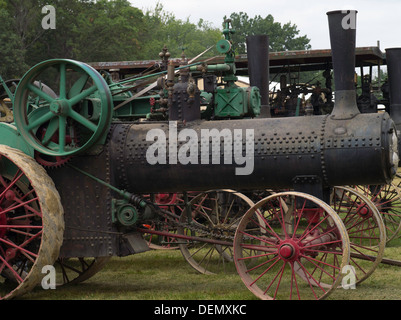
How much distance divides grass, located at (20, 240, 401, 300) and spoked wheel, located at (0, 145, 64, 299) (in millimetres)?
566

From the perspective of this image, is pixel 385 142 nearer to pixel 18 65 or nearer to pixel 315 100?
pixel 315 100

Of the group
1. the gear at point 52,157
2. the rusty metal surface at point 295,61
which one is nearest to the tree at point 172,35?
the rusty metal surface at point 295,61

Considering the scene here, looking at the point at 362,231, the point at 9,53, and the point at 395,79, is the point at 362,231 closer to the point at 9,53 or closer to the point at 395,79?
the point at 395,79

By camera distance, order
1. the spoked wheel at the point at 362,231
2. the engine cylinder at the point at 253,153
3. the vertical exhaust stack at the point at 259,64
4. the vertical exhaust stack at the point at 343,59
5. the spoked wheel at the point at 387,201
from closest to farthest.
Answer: the engine cylinder at the point at 253,153
the vertical exhaust stack at the point at 343,59
the spoked wheel at the point at 362,231
the vertical exhaust stack at the point at 259,64
the spoked wheel at the point at 387,201

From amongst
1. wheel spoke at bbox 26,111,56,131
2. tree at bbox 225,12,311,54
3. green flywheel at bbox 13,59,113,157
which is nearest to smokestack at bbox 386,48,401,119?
green flywheel at bbox 13,59,113,157

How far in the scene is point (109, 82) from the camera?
8047 millimetres

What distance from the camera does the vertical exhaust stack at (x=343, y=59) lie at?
6613 millimetres

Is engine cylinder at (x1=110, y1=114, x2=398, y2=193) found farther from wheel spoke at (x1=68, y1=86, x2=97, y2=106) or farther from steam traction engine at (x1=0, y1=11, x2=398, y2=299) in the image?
wheel spoke at (x1=68, y1=86, x2=97, y2=106)

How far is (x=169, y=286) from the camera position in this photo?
25.3 ft

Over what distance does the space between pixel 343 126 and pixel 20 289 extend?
11.0ft

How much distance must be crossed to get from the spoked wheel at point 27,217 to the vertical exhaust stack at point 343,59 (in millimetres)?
2828

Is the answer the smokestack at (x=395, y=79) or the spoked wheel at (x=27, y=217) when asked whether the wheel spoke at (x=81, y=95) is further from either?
the smokestack at (x=395, y=79)

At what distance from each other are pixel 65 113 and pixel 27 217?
1103 millimetres

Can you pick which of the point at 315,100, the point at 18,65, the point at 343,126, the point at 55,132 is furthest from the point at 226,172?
the point at 18,65
